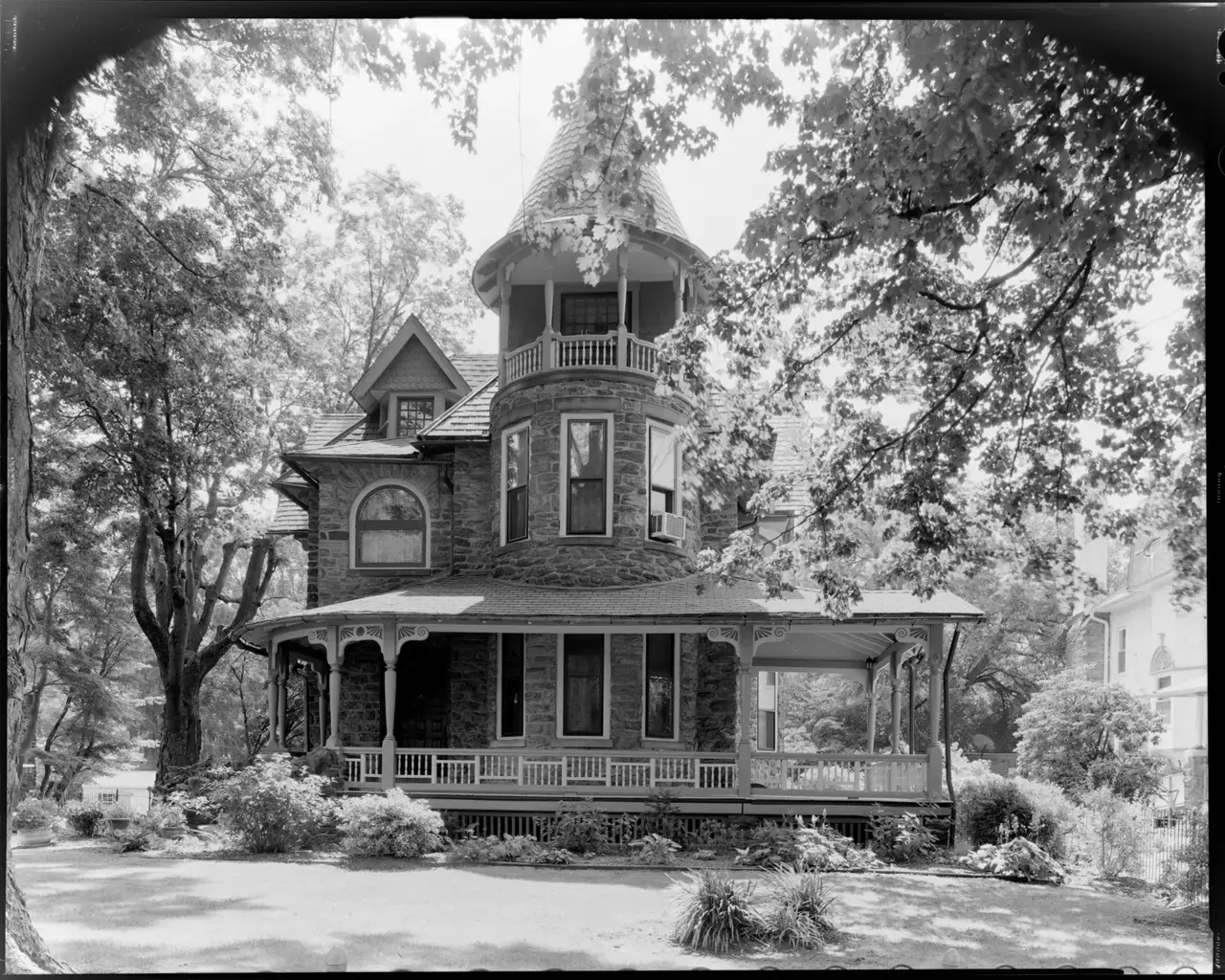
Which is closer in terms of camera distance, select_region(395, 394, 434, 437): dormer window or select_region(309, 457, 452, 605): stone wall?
select_region(309, 457, 452, 605): stone wall

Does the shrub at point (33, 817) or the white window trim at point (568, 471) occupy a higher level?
the white window trim at point (568, 471)

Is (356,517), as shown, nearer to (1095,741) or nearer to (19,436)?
(19,436)

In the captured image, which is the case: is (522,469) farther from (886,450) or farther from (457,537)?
(886,450)

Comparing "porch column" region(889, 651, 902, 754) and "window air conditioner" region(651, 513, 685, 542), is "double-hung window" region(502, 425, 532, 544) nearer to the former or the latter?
"window air conditioner" region(651, 513, 685, 542)

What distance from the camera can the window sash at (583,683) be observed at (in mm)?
13891

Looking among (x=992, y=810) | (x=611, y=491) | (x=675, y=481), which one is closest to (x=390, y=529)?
(x=611, y=491)

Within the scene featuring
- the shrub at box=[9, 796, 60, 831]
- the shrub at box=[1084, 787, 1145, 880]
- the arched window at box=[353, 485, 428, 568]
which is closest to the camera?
the shrub at box=[1084, 787, 1145, 880]

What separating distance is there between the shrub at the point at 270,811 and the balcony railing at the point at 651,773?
182 cm

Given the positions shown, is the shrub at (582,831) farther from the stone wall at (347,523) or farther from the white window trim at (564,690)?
the stone wall at (347,523)

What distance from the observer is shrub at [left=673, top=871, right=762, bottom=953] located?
6926 mm

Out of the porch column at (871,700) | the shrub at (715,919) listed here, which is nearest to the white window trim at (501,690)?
the porch column at (871,700)

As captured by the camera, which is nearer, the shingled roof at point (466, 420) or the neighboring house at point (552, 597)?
the neighboring house at point (552, 597)

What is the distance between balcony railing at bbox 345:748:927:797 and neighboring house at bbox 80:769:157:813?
13.4 feet

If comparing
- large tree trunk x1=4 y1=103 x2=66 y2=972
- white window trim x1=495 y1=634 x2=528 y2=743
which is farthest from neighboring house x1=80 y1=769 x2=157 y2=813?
large tree trunk x1=4 y1=103 x2=66 y2=972
